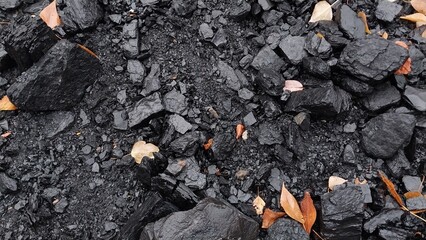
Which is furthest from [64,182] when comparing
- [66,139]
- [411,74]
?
[411,74]

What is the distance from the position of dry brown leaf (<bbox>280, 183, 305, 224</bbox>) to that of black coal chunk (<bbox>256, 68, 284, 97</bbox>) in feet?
1.79

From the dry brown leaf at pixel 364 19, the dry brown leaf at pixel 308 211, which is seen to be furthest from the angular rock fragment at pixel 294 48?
the dry brown leaf at pixel 308 211

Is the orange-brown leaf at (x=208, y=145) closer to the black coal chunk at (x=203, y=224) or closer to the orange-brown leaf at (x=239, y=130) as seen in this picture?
the orange-brown leaf at (x=239, y=130)

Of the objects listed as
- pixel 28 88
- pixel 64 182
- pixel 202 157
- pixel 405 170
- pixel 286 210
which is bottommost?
pixel 405 170

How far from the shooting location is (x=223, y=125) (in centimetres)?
285

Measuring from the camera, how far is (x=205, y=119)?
2.85m

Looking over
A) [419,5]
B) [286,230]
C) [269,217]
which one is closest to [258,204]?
[269,217]

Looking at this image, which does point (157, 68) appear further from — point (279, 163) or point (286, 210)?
point (286, 210)

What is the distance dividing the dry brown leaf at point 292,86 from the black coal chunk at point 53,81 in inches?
45.5

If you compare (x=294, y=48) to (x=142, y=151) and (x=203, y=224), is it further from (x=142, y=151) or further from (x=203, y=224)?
(x=203, y=224)

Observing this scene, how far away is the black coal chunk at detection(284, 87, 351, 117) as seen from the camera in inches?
108

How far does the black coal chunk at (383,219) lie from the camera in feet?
8.77

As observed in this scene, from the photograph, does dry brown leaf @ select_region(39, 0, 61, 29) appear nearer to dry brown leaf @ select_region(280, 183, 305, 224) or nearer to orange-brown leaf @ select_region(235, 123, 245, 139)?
orange-brown leaf @ select_region(235, 123, 245, 139)

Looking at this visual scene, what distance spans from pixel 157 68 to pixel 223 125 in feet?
1.70
